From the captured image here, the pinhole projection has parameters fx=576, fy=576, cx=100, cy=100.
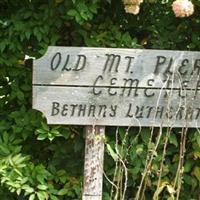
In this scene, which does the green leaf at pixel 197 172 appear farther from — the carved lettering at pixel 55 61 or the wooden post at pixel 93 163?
the carved lettering at pixel 55 61

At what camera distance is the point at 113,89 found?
9.61 ft

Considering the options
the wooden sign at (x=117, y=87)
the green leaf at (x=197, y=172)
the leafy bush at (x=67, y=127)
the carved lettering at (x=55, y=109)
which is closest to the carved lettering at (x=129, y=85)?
the wooden sign at (x=117, y=87)

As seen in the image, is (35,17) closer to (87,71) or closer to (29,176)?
(87,71)

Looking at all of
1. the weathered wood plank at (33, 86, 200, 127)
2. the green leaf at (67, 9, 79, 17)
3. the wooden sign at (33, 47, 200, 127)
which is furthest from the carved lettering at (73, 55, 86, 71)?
the green leaf at (67, 9, 79, 17)

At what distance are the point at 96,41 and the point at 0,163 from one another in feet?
2.64

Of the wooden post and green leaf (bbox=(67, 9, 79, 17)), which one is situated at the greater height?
green leaf (bbox=(67, 9, 79, 17))

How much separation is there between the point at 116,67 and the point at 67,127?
0.44m

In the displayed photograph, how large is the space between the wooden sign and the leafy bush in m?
0.12

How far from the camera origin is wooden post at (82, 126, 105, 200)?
2.98m

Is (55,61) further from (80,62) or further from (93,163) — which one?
(93,163)

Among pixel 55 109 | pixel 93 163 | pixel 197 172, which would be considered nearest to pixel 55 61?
pixel 55 109

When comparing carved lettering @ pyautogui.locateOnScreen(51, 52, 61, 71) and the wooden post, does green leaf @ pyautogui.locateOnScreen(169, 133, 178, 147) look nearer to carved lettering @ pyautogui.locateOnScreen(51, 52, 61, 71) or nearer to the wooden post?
the wooden post

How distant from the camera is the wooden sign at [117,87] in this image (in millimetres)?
2871

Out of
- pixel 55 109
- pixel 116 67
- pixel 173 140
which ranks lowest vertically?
pixel 173 140
